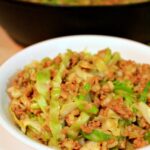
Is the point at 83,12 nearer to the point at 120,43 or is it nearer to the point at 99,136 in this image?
the point at 120,43

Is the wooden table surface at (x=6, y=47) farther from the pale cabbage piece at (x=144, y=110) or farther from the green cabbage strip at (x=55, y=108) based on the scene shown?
the pale cabbage piece at (x=144, y=110)

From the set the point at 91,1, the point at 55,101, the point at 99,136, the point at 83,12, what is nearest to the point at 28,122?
the point at 55,101

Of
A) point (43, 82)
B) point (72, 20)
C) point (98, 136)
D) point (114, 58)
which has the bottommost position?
point (98, 136)

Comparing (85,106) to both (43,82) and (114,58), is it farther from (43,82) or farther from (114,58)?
(114,58)

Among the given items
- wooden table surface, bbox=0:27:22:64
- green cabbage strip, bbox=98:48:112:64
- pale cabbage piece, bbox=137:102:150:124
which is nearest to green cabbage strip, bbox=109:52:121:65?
green cabbage strip, bbox=98:48:112:64

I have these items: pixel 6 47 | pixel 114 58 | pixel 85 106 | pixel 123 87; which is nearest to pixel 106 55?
pixel 114 58

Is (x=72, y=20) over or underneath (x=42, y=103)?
over

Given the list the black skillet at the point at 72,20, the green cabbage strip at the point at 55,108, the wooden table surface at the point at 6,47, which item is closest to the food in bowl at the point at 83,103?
the green cabbage strip at the point at 55,108

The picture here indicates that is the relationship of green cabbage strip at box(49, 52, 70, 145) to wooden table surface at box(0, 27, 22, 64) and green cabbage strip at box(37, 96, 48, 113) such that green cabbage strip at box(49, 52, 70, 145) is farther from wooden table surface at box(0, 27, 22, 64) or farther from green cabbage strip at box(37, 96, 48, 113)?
wooden table surface at box(0, 27, 22, 64)
